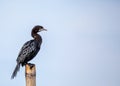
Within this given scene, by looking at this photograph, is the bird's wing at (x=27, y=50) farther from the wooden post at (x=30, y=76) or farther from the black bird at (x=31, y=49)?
the wooden post at (x=30, y=76)

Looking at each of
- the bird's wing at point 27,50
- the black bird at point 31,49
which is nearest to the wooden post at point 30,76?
the black bird at point 31,49

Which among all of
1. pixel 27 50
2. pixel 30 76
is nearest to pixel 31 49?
pixel 27 50

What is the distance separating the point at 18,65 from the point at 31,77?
3.73 m

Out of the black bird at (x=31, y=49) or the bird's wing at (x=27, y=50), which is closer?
the black bird at (x=31, y=49)

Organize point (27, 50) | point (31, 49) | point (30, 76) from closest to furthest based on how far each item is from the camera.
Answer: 1. point (30, 76)
2. point (27, 50)
3. point (31, 49)

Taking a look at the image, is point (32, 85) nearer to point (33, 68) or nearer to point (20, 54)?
point (33, 68)

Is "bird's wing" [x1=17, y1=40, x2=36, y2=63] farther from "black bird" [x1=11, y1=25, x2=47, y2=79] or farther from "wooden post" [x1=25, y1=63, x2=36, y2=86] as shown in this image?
"wooden post" [x1=25, y1=63, x2=36, y2=86]

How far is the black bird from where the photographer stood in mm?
13008

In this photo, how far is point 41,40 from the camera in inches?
533

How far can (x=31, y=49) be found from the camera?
13.6m

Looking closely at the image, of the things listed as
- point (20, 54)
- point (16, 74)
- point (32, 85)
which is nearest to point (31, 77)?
point (32, 85)

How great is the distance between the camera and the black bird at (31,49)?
42.7 feet

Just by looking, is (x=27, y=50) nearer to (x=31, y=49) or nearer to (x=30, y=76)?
(x=31, y=49)

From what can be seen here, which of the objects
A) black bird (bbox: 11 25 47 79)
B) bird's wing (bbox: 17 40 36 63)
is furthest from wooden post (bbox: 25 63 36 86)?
bird's wing (bbox: 17 40 36 63)
